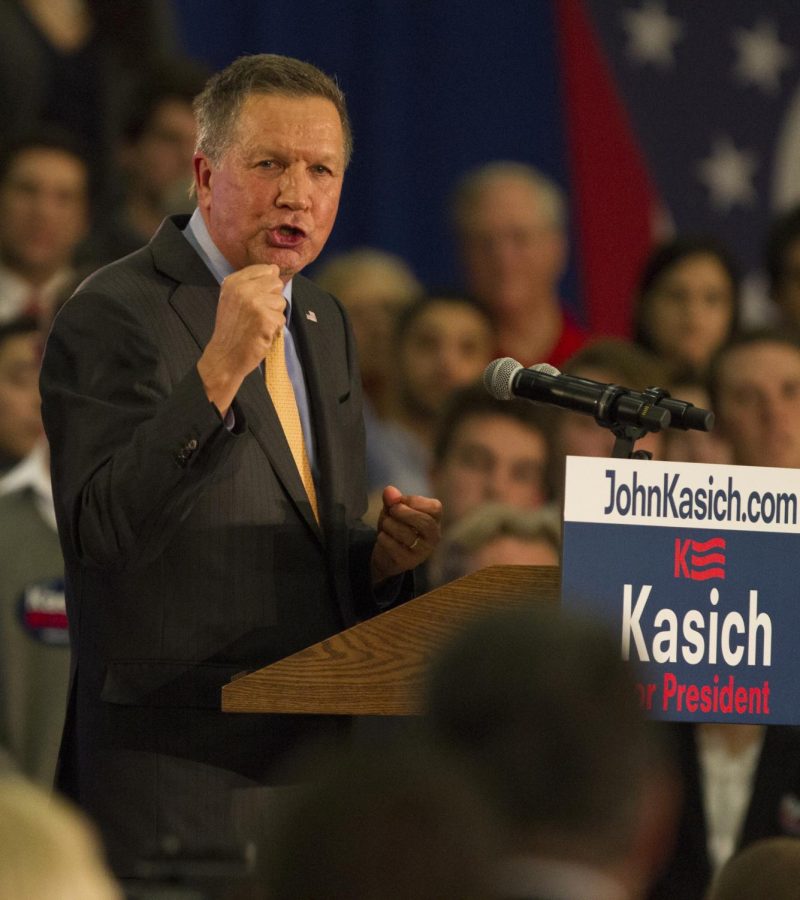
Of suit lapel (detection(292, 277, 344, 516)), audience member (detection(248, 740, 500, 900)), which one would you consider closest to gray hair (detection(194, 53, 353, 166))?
suit lapel (detection(292, 277, 344, 516))

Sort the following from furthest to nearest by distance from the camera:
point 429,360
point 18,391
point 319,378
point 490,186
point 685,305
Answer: point 490,186, point 685,305, point 429,360, point 18,391, point 319,378

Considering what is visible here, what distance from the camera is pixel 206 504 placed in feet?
10.1

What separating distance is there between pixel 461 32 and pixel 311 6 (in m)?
0.68

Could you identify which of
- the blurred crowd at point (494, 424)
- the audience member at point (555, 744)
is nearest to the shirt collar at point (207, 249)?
the blurred crowd at point (494, 424)

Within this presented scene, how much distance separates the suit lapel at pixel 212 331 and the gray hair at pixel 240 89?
0.18m

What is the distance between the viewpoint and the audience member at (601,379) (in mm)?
5375

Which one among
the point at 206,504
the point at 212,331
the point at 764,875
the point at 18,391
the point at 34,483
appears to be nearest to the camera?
the point at 764,875

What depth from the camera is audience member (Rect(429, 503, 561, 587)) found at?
4.92 meters

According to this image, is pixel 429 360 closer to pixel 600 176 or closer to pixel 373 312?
pixel 373 312

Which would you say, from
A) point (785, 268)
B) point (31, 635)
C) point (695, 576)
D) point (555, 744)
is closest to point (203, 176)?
point (695, 576)

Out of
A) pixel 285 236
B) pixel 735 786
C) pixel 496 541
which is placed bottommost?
pixel 735 786

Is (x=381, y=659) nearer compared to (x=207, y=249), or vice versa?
(x=381, y=659)

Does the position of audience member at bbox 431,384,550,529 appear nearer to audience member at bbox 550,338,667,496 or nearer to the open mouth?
audience member at bbox 550,338,667,496

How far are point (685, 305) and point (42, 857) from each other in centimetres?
495
